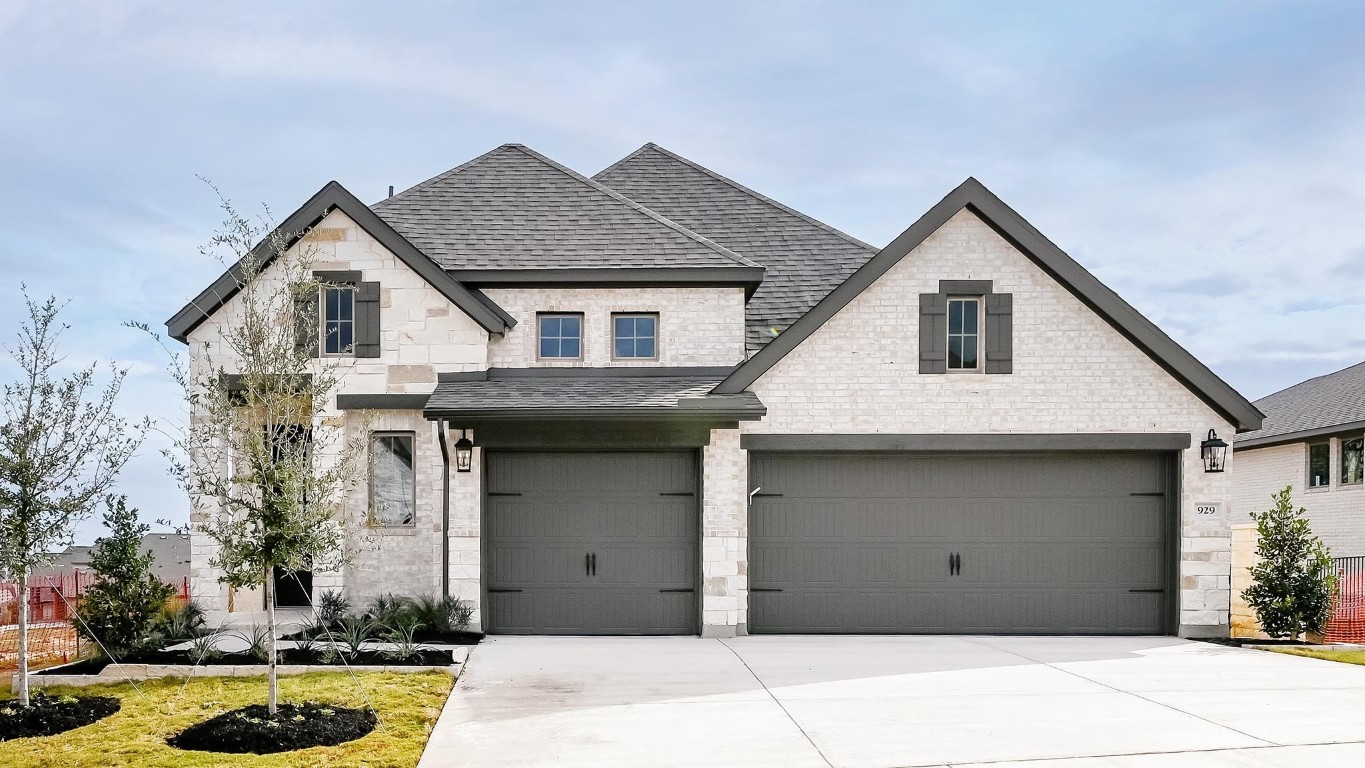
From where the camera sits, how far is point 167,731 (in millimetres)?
7797

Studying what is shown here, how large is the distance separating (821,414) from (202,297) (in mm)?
8434

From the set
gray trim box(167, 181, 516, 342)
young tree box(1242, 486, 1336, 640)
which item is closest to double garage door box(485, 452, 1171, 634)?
young tree box(1242, 486, 1336, 640)

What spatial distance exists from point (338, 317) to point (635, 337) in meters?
4.08

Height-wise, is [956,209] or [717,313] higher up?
[956,209]

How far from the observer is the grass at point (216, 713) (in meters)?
7.00

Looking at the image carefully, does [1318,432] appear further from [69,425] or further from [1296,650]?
[69,425]

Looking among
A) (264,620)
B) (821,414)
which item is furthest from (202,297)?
(821,414)

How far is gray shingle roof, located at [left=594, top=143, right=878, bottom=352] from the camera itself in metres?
15.8

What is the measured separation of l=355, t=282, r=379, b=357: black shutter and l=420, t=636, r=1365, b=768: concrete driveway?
4290 mm

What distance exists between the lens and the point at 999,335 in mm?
12859

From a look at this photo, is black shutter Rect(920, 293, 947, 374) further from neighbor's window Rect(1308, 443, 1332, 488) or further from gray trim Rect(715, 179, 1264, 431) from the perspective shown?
neighbor's window Rect(1308, 443, 1332, 488)

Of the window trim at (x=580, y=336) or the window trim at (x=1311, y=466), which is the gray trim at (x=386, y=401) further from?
the window trim at (x=1311, y=466)

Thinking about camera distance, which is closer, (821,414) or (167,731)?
→ (167,731)

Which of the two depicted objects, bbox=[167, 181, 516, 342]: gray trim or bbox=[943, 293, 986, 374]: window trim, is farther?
bbox=[167, 181, 516, 342]: gray trim
